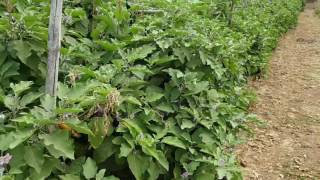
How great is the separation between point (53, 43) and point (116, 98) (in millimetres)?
410

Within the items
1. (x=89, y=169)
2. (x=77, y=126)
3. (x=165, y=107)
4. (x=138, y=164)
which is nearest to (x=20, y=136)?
(x=77, y=126)

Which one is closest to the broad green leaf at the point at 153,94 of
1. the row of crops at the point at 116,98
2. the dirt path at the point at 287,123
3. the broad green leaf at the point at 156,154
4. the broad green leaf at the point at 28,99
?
the row of crops at the point at 116,98

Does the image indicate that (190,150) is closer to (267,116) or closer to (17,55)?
(17,55)

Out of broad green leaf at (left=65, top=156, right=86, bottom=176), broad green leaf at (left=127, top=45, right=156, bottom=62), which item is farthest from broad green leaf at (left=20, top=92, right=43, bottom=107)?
broad green leaf at (left=127, top=45, right=156, bottom=62)

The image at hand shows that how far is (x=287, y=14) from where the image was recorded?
11336mm

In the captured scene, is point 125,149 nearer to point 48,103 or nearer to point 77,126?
point 77,126

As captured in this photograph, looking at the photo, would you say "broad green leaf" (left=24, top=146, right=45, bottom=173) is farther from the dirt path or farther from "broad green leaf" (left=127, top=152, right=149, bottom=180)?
the dirt path

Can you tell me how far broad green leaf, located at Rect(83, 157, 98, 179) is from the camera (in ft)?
6.99

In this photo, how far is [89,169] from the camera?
7.08 feet

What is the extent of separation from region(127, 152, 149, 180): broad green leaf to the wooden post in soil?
50 centimetres

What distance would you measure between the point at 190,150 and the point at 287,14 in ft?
31.2

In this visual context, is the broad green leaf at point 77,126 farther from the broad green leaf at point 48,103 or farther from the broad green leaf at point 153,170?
the broad green leaf at point 153,170

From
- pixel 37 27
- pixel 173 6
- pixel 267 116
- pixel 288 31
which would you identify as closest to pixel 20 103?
pixel 37 27

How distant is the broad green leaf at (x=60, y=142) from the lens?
199 cm
